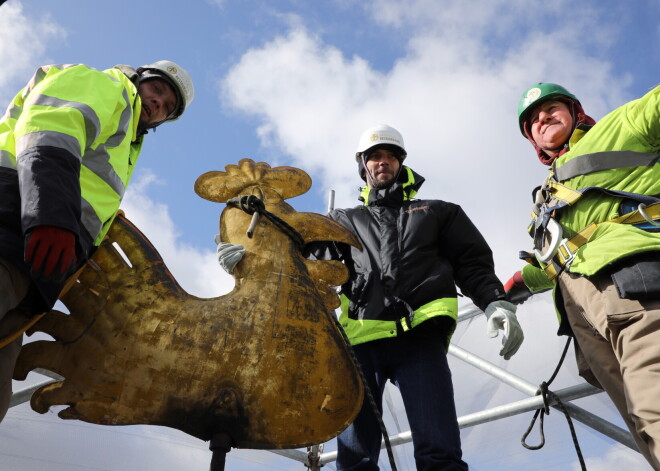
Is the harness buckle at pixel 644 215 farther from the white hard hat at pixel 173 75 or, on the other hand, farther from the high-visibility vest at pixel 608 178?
the white hard hat at pixel 173 75

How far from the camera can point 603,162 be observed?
7.64 feet

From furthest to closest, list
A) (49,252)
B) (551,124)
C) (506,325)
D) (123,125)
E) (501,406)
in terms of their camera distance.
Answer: (501,406) < (551,124) < (506,325) < (123,125) < (49,252)

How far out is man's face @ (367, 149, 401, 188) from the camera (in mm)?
3051

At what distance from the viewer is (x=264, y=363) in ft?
6.08

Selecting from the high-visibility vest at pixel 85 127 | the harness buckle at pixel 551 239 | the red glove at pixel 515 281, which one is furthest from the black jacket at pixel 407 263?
the high-visibility vest at pixel 85 127

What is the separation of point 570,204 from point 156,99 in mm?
1844

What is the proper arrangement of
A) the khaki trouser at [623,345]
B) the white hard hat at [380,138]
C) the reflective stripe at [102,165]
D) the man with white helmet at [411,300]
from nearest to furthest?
the khaki trouser at [623,345] < the reflective stripe at [102,165] < the man with white helmet at [411,300] < the white hard hat at [380,138]

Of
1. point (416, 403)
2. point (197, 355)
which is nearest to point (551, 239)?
point (416, 403)

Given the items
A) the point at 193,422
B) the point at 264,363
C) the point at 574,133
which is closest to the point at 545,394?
the point at 574,133

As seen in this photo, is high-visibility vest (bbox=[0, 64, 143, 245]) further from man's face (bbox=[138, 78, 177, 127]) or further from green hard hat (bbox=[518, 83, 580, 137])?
green hard hat (bbox=[518, 83, 580, 137])

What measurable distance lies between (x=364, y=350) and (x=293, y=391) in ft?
2.24

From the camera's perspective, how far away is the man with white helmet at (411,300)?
7.18 ft

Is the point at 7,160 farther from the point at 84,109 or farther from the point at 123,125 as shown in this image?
the point at 123,125

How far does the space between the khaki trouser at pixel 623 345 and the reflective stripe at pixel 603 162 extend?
17.3 inches
